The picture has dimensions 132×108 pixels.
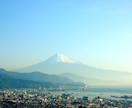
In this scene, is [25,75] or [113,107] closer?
[113,107]

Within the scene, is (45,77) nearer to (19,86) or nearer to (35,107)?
(19,86)

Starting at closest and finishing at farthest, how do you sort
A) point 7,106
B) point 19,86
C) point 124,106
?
1. point 7,106
2. point 124,106
3. point 19,86

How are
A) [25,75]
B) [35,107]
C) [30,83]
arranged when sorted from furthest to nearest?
1. [25,75]
2. [30,83]
3. [35,107]

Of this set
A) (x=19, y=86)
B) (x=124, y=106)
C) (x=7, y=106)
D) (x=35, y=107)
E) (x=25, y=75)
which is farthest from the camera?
(x=25, y=75)

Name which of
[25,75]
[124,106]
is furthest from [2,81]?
[124,106]

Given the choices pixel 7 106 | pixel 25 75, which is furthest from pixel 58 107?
pixel 25 75

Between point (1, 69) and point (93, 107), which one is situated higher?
point (1, 69)

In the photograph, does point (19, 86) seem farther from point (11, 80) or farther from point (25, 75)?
point (25, 75)

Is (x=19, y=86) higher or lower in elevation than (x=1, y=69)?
lower

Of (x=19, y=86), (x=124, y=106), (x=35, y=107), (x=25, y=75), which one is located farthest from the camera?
(x=25, y=75)
